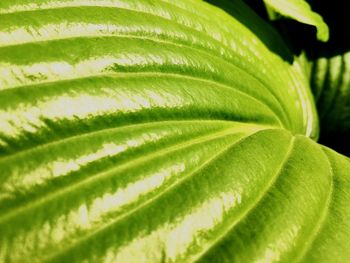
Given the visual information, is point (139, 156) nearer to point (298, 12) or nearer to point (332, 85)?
point (298, 12)

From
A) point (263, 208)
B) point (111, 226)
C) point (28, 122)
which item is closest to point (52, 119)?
point (28, 122)

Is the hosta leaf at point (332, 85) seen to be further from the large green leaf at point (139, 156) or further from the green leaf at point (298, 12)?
the large green leaf at point (139, 156)

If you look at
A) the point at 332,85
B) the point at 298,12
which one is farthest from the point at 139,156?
the point at 332,85

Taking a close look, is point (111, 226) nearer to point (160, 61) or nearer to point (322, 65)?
point (160, 61)

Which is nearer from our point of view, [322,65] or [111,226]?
[111,226]

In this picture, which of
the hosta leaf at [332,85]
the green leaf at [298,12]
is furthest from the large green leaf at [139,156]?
the hosta leaf at [332,85]

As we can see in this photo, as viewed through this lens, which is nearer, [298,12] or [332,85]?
[298,12]
